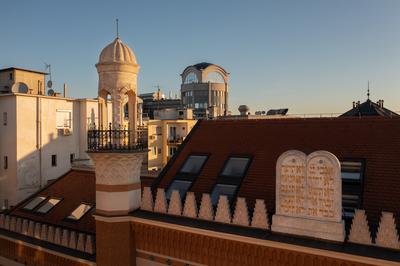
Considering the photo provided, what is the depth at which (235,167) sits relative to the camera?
14523 millimetres

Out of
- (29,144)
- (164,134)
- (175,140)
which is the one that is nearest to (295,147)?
(29,144)

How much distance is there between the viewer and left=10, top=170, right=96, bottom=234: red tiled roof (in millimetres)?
16281

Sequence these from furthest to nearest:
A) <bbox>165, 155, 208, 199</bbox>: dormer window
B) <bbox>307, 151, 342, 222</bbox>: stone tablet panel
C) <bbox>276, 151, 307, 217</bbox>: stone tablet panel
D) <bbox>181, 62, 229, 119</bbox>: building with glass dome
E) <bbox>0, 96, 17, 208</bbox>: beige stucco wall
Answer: <bbox>181, 62, 229, 119</bbox>: building with glass dome < <bbox>0, 96, 17, 208</bbox>: beige stucco wall < <bbox>165, 155, 208, 199</bbox>: dormer window < <bbox>276, 151, 307, 217</bbox>: stone tablet panel < <bbox>307, 151, 342, 222</bbox>: stone tablet panel

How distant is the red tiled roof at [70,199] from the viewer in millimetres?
16281

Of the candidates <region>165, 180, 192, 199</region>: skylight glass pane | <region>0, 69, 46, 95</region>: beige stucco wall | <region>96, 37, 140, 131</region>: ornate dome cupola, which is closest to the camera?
<region>96, 37, 140, 131</region>: ornate dome cupola

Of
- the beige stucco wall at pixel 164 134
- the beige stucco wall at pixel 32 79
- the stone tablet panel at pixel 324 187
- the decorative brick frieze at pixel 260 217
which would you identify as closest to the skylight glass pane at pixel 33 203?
the decorative brick frieze at pixel 260 217

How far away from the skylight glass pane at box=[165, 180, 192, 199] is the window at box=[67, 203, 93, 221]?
477 cm

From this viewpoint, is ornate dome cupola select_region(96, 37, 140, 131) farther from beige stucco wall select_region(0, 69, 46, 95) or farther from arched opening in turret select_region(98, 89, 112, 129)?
beige stucco wall select_region(0, 69, 46, 95)

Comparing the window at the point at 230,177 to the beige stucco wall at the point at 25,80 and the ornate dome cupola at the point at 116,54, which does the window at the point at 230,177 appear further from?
the beige stucco wall at the point at 25,80

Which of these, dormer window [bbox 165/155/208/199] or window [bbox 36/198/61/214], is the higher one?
dormer window [bbox 165/155/208/199]

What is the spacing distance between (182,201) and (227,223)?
2692mm

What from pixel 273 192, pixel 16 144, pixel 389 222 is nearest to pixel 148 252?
pixel 273 192

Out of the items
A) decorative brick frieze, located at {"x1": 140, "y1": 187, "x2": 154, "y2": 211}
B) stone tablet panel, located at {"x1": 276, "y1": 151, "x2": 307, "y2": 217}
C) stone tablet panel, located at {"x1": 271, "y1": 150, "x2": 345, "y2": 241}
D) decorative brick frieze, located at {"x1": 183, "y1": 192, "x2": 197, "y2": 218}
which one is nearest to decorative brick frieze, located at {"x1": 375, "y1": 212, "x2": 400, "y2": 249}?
stone tablet panel, located at {"x1": 271, "y1": 150, "x2": 345, "y2": 241}

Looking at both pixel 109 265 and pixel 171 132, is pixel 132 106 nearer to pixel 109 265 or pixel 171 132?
pixel 109 265
